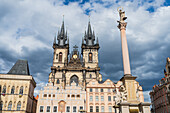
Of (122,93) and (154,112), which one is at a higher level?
(122,93)

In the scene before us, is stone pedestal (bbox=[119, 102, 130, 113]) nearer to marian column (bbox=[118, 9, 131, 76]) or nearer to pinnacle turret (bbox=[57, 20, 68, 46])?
marian column (bbox=[118, 9, 131, 76])

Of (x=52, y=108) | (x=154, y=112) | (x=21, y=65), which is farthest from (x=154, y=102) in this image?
(x=21, y=65)

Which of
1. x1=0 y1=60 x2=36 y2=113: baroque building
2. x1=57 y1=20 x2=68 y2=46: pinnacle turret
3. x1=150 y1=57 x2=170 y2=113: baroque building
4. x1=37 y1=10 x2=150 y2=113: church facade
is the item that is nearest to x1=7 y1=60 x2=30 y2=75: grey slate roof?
x1=0 y1=60 x2=36 y2=113: baroque building

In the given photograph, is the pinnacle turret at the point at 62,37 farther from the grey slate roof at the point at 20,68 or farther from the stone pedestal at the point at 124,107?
the stone pedestal at the point at 124,107

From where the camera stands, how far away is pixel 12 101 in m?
31.6

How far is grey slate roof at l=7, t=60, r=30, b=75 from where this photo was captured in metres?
36.0

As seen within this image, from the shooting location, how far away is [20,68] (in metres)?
37.3

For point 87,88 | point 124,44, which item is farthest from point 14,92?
point 124,44

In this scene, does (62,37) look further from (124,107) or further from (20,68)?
(124,107)

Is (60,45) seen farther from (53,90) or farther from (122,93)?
(122,93)

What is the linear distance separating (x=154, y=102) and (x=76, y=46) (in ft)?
125

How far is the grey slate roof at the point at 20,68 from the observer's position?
36.0m

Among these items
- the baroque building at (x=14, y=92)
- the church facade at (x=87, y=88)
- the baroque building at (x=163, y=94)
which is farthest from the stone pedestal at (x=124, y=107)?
the baroque building at (x=14, y=92)

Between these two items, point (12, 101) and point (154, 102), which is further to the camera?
point (154, 102)
